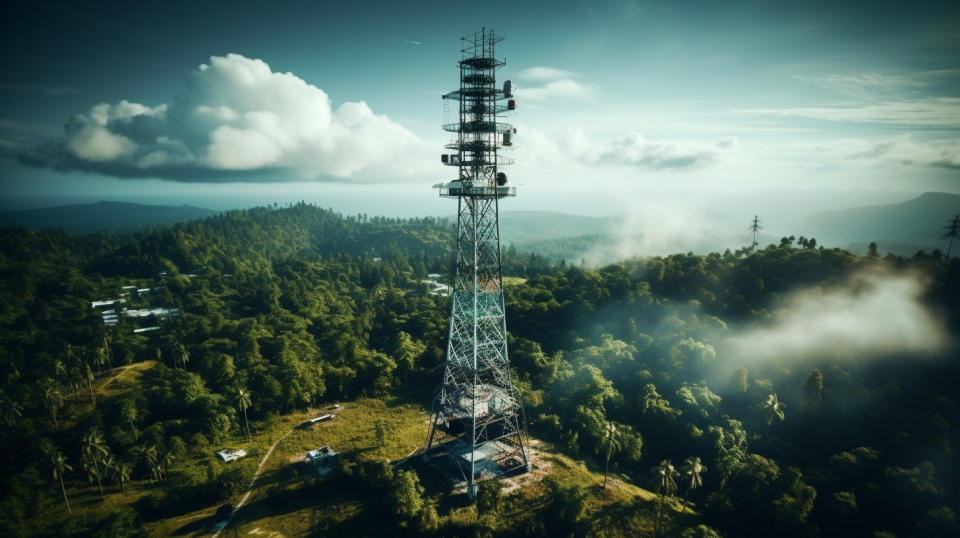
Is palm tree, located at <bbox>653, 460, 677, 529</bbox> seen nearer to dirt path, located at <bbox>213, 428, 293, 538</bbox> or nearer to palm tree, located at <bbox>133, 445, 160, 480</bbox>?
dirt path, located at <bbox>213, 428, 293, 538</bbox>

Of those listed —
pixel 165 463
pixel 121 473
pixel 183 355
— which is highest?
pixel 183 355

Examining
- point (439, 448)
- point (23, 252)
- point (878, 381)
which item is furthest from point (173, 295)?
point (878, 381)

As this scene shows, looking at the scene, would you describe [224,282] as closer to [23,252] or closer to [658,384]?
[23,252]

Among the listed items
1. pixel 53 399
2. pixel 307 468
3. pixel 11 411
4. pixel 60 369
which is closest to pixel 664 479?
pixel 307 468

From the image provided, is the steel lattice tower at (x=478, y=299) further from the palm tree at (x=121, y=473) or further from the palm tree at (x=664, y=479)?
the palm tree at (x=121, y=473)

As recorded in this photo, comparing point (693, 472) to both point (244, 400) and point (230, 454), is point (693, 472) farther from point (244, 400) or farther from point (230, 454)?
point (244, 400)
